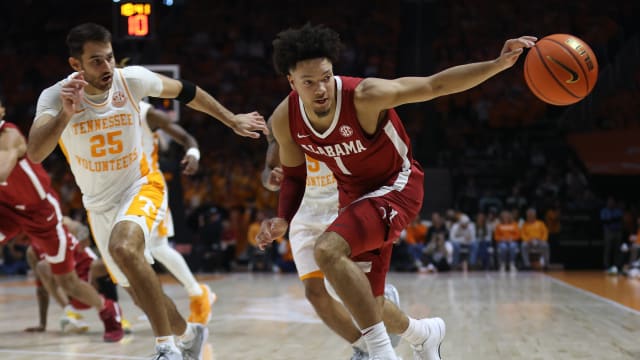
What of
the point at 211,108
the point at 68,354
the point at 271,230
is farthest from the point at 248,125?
the point at 68,354

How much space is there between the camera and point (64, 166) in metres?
19.2

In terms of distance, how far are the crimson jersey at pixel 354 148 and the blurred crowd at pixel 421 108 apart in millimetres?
9950

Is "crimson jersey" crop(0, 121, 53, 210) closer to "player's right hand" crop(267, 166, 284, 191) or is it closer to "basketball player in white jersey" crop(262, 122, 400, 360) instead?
"basketball player in white jersey" crop(262, 122, 400, 360)

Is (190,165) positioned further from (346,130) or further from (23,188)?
(23,188)

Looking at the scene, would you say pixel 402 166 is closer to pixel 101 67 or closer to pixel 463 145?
pixel 101 67

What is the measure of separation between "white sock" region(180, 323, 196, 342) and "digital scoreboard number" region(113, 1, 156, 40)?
21.8ft

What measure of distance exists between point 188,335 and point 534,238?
12640 mm

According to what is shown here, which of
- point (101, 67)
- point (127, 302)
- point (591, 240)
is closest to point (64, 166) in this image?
point (127, 302)

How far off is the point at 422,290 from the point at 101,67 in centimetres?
788

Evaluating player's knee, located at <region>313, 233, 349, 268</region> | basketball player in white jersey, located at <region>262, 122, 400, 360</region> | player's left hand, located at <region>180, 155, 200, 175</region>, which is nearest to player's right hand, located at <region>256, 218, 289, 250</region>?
basketball player in white jersey, located at <region>262, 122, 400, 360</region>

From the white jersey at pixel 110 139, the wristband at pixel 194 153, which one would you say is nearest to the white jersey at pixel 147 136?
the wristband at pixel 194 153

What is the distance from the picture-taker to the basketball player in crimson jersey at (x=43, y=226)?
6.95 m

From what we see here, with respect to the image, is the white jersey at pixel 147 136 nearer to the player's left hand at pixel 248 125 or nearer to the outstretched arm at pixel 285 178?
the player's left hand at pixel 248 125

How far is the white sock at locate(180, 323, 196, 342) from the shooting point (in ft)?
16.9
